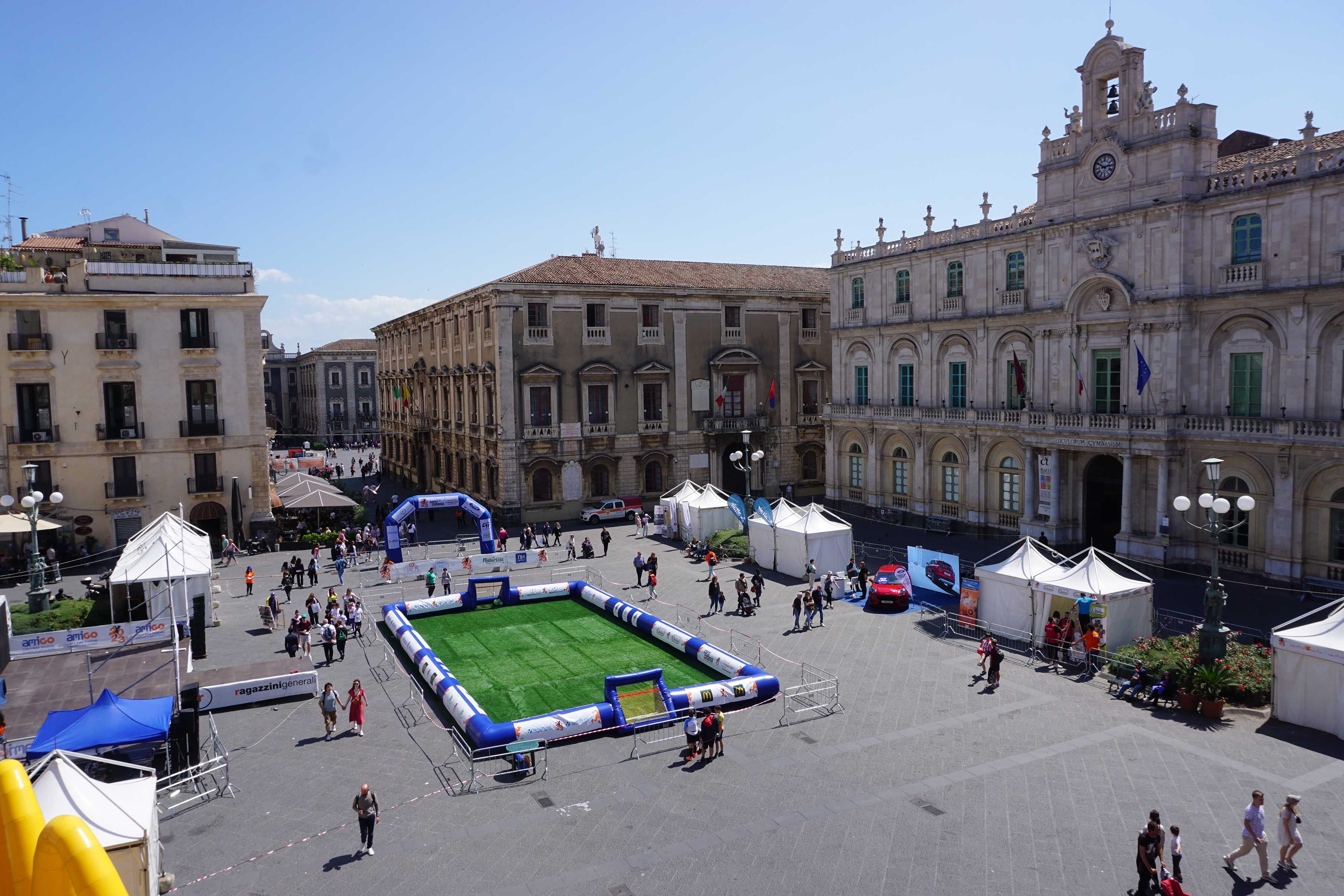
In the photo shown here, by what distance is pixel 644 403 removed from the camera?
1989 inches

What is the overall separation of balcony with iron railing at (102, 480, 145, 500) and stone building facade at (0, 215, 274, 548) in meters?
0.05

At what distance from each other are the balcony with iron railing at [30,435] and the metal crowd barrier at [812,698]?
33.7 meters

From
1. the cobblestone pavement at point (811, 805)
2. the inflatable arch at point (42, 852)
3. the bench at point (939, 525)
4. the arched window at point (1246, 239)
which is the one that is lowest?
the cobblestone pavement at point (811, 805)

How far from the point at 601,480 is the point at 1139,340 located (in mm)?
27008

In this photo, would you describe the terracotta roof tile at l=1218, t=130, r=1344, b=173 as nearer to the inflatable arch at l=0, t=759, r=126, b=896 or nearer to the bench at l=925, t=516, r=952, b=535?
the bench at l=925, t=516, r=952, b=535

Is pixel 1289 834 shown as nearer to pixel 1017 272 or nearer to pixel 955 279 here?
pixel 1017 272

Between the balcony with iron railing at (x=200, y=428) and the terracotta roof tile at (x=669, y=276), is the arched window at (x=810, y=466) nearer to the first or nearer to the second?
the terracotta roof tile at (x=669, y=276)

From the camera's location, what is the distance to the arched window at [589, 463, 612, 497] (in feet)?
163

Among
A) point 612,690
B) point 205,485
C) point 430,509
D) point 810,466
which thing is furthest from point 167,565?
point 810,466

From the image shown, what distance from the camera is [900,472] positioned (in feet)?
152

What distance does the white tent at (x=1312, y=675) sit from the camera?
60.2 ft

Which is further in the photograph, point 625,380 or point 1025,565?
point 625,380

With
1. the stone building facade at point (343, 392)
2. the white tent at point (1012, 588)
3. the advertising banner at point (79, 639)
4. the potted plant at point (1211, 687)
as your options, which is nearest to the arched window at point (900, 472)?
the white tent at point (1012, 588)

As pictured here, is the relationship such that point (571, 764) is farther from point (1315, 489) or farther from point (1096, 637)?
point (1315, 489)
